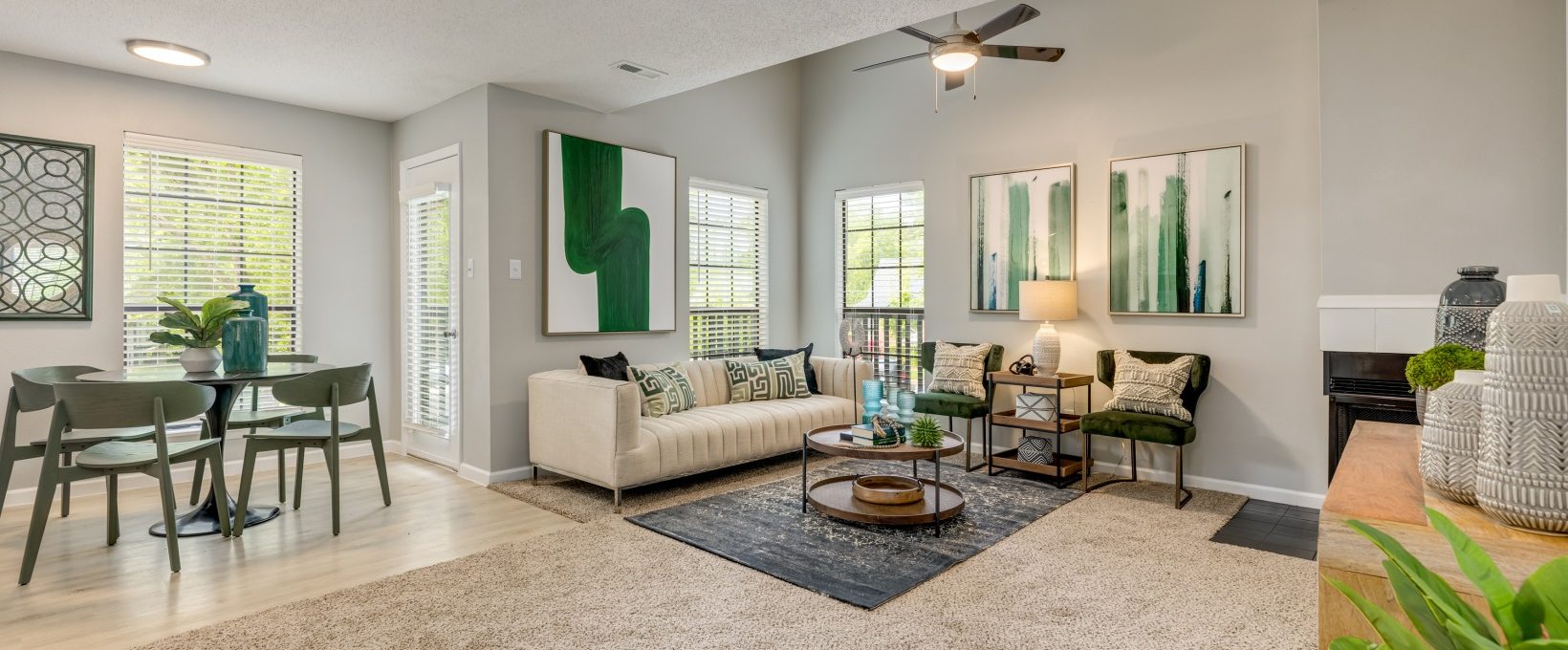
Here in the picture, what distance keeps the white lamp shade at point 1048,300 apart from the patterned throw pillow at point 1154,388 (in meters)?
0.52

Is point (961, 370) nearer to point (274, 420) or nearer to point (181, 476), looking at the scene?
point (274, 420)

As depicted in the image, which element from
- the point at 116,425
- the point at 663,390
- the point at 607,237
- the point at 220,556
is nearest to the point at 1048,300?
the point at 663,390

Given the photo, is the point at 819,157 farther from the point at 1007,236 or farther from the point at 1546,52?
the point at 1546,52

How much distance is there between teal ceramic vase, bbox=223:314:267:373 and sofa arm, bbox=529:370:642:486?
143 centimetres

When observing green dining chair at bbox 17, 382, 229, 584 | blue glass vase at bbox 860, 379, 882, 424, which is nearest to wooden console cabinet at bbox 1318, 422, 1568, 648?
blue glass vase at bbox 860, 379, 882, 424

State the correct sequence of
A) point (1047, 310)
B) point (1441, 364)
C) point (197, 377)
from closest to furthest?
point (1441, 364) < point (197, 377) < point (1047, 310)

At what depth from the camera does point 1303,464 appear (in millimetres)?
4164

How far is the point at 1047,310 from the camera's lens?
4.68 m

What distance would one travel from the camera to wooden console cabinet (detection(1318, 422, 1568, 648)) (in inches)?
31.5

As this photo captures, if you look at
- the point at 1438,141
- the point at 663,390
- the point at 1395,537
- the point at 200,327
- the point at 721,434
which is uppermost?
the point at 1438,141

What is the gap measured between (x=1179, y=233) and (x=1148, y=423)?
48.1 inches

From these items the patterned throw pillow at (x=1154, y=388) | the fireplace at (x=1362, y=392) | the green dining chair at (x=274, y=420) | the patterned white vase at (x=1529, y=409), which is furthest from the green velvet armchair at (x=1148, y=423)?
the green dining chair at (x=274, y=420)

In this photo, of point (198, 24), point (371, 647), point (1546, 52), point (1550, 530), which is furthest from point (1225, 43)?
point (198, 24)

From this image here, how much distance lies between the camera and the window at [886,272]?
5883mm
